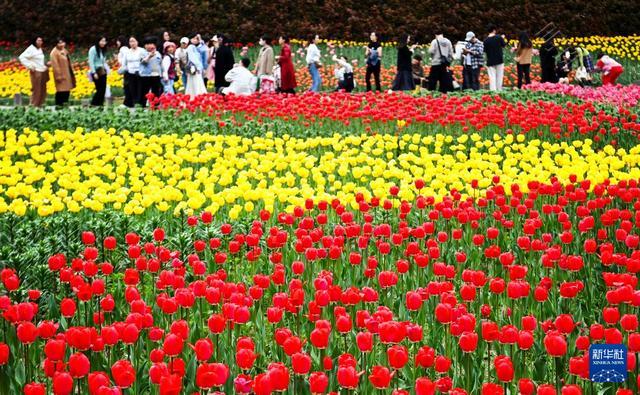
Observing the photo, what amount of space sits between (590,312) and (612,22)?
31.5 meters

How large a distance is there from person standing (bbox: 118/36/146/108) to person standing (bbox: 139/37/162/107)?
96 mm

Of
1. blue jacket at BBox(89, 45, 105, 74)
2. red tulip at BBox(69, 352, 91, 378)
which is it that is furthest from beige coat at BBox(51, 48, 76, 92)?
red tulip at BBox(69, 352, 91, 378)

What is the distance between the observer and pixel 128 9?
31.9 metres

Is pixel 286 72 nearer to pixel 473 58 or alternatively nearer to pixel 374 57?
pixel 374 57

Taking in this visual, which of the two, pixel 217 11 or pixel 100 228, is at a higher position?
pixel 217 11

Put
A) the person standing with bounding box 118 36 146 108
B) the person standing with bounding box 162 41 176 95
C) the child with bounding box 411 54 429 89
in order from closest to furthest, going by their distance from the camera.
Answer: the person standing with bounding box 118 36 146 108 < the person standing with bounding box 162 41 176 95 < the child with bounding box 411 54 429 89

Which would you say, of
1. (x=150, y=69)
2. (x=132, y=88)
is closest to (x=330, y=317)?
(x=150, y=69)

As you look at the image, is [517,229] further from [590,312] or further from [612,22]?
[612,22]

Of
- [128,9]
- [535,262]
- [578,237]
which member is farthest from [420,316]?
[128,9]

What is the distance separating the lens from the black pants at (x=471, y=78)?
22.0 metres

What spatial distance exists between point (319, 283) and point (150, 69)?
14429mm

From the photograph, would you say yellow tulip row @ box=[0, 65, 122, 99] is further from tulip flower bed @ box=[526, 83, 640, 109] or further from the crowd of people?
tulip flower bed @ box=[526, 83, 640, 109]

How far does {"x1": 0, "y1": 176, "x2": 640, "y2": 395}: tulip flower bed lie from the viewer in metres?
3.69

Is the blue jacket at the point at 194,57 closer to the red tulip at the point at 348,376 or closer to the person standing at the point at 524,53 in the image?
the person standing at the point at 524,53
